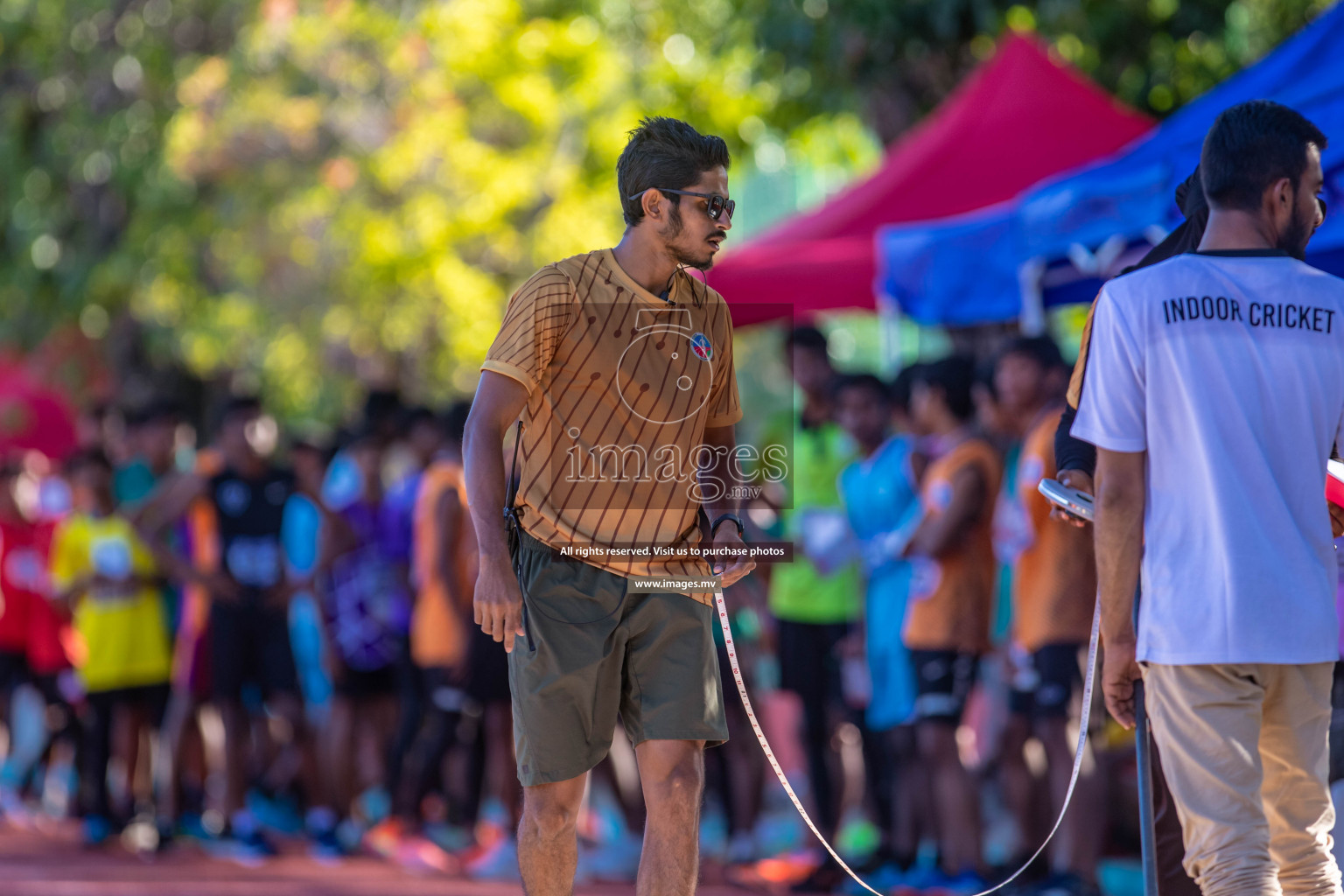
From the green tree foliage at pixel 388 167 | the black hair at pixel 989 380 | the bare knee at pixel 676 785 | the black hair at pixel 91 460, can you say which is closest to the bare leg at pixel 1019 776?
the black hair at pixel 989 380

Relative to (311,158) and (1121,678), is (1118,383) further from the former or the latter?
(311,158)

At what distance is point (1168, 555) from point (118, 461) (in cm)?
720

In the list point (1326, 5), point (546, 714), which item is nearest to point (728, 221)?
point (546, 714)

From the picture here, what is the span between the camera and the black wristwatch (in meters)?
4.36

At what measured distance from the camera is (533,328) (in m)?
4.09

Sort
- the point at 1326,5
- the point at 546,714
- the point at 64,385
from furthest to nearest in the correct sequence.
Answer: the point at 64,385, the point at 1326,5, the point at 546,714

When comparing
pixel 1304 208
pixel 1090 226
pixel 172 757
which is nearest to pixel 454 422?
pixel 172 757

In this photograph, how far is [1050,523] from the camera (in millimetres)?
6363

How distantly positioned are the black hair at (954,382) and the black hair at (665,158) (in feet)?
10.1

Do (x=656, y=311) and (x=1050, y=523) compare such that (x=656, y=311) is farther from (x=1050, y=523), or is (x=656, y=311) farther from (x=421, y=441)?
(x=421, y=441)

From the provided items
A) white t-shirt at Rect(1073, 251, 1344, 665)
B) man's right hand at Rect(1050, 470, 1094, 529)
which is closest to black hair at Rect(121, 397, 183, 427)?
man's right hand at Rect(1050, 470, 1094, 529)

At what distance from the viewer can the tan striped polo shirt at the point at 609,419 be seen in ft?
13.8

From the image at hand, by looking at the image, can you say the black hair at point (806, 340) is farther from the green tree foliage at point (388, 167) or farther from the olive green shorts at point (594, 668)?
the green tree foliage at point (388, 167)

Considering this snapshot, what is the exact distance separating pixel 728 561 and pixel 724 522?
12cm
